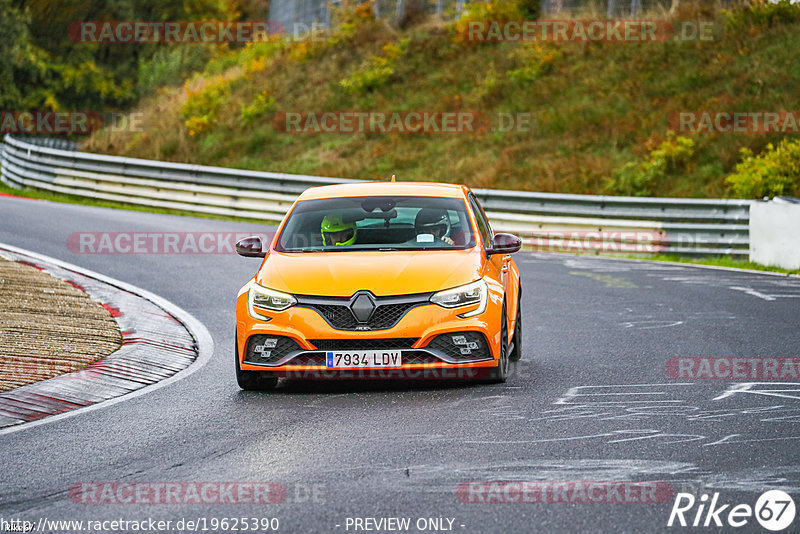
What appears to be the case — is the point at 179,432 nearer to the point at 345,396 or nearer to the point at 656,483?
the point at 345,396

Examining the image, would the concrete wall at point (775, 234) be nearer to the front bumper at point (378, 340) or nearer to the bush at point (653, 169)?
the bush at point (653, 169)

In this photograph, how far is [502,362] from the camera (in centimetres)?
880

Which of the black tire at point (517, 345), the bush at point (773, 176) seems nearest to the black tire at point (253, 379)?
the black tire at point (517, 345)

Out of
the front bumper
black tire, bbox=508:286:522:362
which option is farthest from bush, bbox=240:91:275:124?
the front bumper

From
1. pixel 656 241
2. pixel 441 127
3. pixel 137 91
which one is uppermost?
pixel 137 91

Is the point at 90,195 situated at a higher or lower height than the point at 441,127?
lower

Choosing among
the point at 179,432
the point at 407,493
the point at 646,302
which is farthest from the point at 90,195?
the point at 407,493

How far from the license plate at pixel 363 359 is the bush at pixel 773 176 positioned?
16.8 meters

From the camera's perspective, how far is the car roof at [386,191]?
994 cm

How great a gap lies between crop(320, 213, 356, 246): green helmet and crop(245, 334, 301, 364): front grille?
1.45 metres

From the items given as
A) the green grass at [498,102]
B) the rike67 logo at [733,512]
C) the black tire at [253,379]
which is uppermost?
the green grass at [498,102]

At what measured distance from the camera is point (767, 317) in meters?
12.8

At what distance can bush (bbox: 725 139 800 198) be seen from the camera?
23.0 m

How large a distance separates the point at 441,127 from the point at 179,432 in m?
27.7
